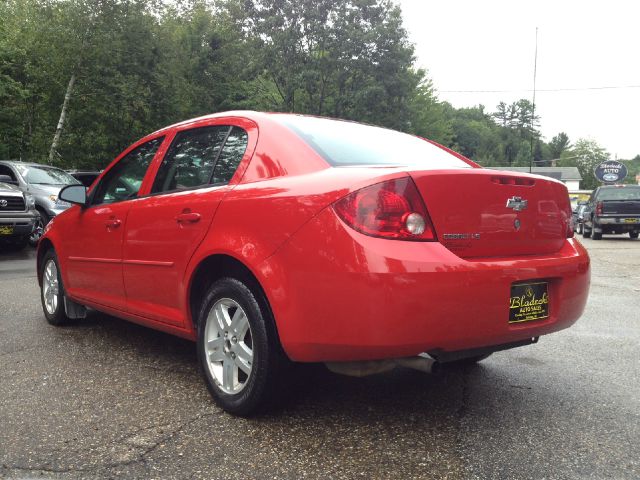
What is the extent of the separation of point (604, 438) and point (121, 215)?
3075 millimetres

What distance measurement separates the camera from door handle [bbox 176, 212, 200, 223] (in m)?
3.18

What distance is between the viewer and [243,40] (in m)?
32.8

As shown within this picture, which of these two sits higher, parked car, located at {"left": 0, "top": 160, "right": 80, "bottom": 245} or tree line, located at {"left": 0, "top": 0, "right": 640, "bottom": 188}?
tree line, located at {"left": 0, "top": 0, "right": 640, "bottom": 188}

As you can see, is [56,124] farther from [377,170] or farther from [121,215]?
[377,170]

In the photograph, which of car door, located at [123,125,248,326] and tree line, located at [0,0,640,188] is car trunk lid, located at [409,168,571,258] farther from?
tree line, located at [0,0,640,188]

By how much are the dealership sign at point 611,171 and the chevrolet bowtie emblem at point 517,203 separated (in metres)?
30.9

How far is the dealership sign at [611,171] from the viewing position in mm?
30672

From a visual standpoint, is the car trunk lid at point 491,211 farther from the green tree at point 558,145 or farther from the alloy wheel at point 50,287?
the green tree at point 558,145

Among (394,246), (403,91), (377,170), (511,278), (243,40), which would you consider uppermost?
(243,40)

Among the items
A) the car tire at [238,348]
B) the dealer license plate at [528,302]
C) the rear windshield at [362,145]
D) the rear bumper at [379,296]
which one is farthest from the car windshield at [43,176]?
the dealer license plate at [528,302]

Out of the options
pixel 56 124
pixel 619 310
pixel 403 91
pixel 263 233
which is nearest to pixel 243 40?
pixel 403 91

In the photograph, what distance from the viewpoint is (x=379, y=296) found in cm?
239

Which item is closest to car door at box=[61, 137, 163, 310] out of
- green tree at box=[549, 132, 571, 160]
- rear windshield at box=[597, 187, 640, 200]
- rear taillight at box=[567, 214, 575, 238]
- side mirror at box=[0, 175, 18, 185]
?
rear taillight at box=[567, 214, 575, 238]

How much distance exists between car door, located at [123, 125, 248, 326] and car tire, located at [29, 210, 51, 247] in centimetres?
901
